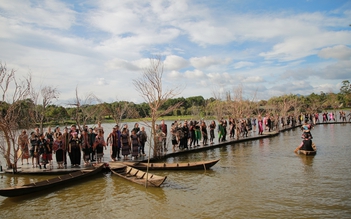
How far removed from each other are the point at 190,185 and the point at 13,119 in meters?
8.94

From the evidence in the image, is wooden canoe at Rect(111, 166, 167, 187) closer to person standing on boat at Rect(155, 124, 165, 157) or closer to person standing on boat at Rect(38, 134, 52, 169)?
person standing on boat at Rect(38, 134, 52, 169)

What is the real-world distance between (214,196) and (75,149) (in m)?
7.63

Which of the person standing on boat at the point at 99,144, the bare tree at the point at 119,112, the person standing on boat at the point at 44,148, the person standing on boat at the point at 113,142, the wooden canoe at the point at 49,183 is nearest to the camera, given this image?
the wooden canoe at the point at 49,183

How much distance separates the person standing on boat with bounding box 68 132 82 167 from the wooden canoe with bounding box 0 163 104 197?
142 cm

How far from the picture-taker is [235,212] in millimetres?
8250

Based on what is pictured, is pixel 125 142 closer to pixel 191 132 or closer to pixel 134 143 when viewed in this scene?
pixel 134 143

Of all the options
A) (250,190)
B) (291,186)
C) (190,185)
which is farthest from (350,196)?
(190,185)

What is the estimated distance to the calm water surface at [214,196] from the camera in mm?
8359

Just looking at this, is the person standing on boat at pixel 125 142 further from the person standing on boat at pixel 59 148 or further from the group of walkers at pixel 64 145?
the person standing on boat at pixel 59 148

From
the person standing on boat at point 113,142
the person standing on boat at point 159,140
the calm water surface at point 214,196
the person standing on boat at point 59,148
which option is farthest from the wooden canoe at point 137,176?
the person standing on boat at point 159,140

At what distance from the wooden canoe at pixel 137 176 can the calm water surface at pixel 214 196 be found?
26 cm

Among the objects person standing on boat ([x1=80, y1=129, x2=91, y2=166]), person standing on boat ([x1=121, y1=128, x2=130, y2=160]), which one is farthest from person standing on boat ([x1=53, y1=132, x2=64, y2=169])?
person standing on boat ([x1=121, y1=128, x2=130, y2=160])

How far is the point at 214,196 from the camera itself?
970 cm

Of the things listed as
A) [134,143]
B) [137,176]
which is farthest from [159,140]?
[137,176]
